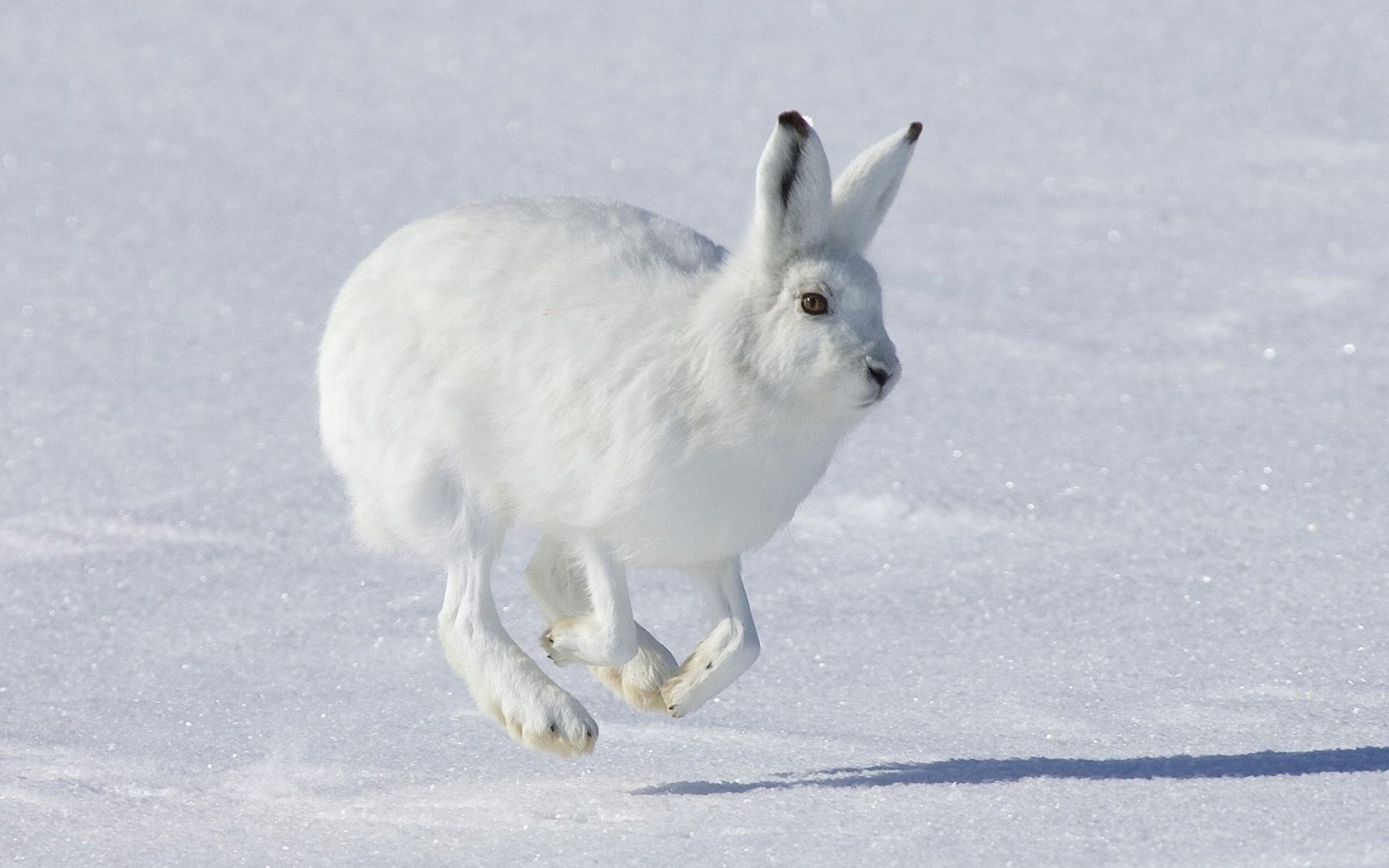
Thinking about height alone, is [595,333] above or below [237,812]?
above

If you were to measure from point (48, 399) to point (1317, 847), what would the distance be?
5.00m

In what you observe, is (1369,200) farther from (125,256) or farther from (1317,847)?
(1317,847)

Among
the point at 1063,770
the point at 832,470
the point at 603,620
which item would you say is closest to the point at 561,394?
the point at 603,620

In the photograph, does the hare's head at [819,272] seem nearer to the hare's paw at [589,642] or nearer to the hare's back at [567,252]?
the hare's back at [567,252]

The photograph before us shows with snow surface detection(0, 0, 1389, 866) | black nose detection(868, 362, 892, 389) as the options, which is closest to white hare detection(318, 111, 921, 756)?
black nose detection(868, 362, 892, 389)

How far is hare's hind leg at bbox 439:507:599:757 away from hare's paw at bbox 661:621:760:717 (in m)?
0.18

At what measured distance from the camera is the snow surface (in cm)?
405

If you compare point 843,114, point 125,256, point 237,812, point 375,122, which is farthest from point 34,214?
point 237,812

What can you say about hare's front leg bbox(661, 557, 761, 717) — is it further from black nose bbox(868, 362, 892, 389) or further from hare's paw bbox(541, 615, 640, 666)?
black nose bbox(868, 362, 892, 389)

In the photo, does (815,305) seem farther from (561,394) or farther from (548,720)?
(548,720)

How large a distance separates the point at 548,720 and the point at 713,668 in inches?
13.9

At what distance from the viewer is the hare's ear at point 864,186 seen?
388 cm

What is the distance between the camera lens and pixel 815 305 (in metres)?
3.75

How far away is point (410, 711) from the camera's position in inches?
189
